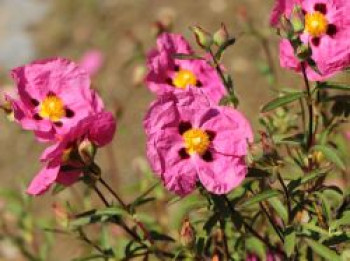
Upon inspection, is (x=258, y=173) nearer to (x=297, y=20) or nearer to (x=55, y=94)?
A: (x=297, y=20)

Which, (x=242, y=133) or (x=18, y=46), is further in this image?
(x=18, y=46)

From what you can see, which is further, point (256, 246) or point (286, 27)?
point (256, 246)

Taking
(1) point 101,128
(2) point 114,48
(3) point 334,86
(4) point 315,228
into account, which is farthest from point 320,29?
(2) point 114,48

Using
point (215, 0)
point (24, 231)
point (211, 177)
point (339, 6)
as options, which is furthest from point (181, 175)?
point (215, 0)

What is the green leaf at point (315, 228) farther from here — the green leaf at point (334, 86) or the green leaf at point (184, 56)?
the green leaf at point (184, 56)

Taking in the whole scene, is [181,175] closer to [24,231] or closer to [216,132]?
[216,132]

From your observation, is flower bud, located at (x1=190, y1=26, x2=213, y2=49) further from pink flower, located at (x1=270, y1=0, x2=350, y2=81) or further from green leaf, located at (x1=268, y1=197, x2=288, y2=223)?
green leaf, located at (x1=268, y1=197, x2=288, y2=223)

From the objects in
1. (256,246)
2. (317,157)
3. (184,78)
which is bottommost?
(256,246)
